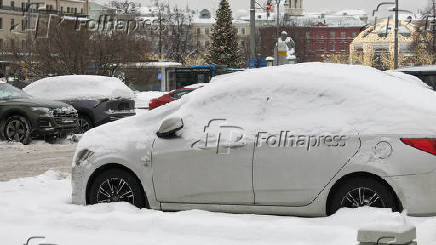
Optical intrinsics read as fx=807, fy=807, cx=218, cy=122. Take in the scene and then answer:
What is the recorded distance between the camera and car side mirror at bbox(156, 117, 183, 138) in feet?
25.0

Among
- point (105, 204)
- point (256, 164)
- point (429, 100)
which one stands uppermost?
point (429, 100)

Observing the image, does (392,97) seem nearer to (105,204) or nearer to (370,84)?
(370,84)

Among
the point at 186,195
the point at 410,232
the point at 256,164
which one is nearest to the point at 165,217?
the point at 186,195

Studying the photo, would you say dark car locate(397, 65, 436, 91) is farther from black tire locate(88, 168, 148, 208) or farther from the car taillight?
the car taillight

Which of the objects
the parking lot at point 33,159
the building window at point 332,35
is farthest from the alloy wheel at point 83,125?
the building window at point 332,35

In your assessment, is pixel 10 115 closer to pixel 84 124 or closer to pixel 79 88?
pixel 84 124

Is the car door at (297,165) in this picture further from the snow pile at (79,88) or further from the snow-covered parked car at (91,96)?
the snow pile at (79,88)

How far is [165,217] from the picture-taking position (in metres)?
7.28

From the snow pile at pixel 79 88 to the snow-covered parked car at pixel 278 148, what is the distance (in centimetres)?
1166

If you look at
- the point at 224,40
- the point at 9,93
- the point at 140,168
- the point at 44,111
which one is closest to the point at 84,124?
the point at 9,93

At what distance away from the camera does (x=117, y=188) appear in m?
7.88

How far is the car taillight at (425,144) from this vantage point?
675 centimetres

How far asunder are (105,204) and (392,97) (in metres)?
2.90

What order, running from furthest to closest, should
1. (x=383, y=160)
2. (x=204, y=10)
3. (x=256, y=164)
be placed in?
(x=204, y=10) → (x=256, y=164) → (x=383, y=160)
